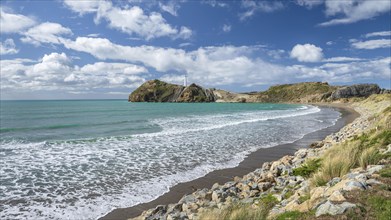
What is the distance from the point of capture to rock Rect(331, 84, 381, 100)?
512ft

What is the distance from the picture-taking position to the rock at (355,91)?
512 feet

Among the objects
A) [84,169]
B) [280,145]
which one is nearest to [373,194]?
[84,169]

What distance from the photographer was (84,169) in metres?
14.8

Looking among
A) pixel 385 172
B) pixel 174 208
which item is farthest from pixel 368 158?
pixel 174 208

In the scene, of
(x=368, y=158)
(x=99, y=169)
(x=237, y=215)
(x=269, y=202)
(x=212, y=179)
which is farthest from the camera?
(x=99, y=169)

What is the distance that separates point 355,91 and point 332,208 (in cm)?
17935

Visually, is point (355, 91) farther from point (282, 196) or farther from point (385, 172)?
point (282, 196)

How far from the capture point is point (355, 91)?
160250 mm

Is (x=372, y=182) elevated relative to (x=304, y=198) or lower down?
elevated

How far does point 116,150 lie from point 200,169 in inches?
315

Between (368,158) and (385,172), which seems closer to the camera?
(385,172)

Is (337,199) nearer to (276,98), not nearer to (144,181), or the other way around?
(144,181)

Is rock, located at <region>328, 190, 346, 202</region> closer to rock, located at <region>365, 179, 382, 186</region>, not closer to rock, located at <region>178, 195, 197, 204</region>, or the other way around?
rock, located at <region>365, 179, 382, 186</region>

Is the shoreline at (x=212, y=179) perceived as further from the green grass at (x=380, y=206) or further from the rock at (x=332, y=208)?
the green grass at (x=380, y=206)
